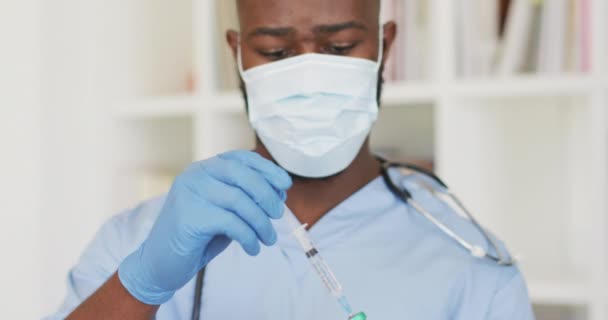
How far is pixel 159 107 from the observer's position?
1917mm

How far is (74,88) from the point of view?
188 centimetres

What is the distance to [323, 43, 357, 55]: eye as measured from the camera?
106 cm

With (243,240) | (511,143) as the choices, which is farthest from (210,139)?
(243,240)

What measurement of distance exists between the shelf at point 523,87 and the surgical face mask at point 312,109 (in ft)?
2.03

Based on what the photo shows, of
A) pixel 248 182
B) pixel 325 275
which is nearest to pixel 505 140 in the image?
pixel 325 275

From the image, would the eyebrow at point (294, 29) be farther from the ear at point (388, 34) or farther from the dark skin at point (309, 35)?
the ear at point (388, 34)

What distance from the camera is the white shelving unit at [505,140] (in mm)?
1589

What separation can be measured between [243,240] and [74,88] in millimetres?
1221

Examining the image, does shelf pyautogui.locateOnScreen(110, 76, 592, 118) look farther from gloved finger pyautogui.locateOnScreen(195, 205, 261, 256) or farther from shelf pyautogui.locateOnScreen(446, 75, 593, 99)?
gloved finger pyautogui.locateOnScreen(195, 205, 261, 256)

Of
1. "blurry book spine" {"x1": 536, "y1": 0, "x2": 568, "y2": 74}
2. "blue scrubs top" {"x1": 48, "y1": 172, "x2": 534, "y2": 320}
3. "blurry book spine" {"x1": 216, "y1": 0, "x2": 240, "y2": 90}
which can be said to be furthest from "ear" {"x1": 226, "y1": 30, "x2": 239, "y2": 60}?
"blurry book spine" {"x1": 536, "y1": 0, "x2": 568, "y2": 74}

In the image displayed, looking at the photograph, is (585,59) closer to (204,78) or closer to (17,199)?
(204,78)

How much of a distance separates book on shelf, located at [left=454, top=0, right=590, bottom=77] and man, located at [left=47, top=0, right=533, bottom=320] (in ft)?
2.11

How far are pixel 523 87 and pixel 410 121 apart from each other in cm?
43

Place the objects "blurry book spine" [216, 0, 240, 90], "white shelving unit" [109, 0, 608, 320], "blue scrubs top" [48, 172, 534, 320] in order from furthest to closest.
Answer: "blurry book spine" [216, 0, 240, 90] → "white shelving unit" [109, 0, 608, 320] → "blue scrubs top" [48, 172, 534, 320]
